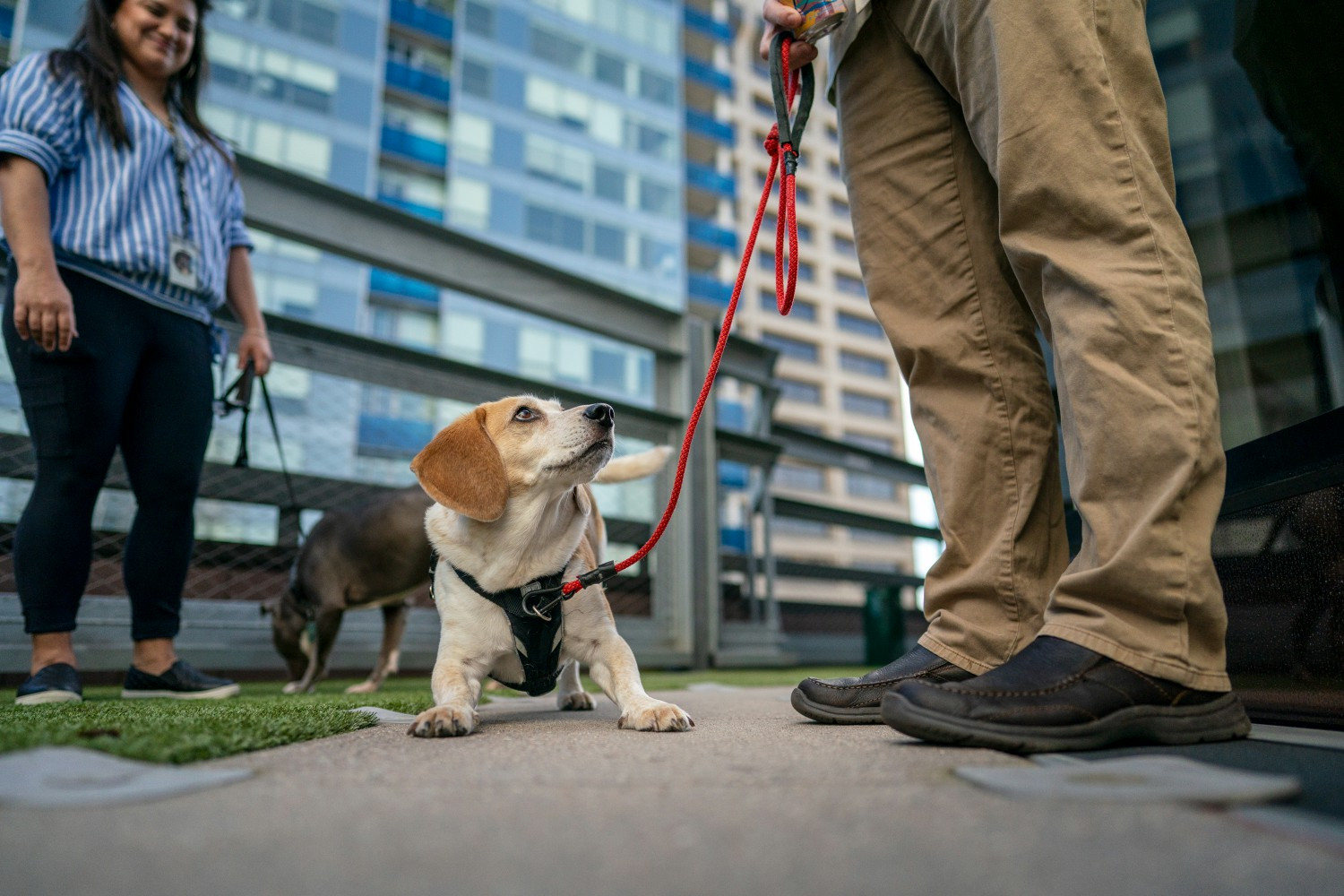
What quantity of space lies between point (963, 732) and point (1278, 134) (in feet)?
6.66

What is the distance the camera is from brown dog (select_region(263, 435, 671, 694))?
3.33 m

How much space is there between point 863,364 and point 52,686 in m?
36.9

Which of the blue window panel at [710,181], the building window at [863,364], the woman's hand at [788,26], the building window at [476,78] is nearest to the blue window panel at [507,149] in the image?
the building window at [476,78]

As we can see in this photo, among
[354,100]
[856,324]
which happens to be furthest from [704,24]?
[354,100]

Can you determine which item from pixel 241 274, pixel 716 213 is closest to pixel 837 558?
pixel 716 213

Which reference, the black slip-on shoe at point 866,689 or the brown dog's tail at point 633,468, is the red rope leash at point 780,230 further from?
the brown dog's tail at point 633,468

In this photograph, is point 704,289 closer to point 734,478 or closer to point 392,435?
point 734,478

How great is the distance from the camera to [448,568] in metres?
1.99

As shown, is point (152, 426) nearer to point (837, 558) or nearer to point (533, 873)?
point (533, 873)

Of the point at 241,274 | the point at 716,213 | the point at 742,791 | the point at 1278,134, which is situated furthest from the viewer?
the point at 716,213

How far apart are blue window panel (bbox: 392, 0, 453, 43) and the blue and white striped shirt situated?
A: 2298 centimetres

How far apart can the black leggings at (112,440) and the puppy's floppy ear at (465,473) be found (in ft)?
3.30

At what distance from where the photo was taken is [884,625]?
20.3 feet

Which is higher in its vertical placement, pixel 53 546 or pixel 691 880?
pixel 53 546
